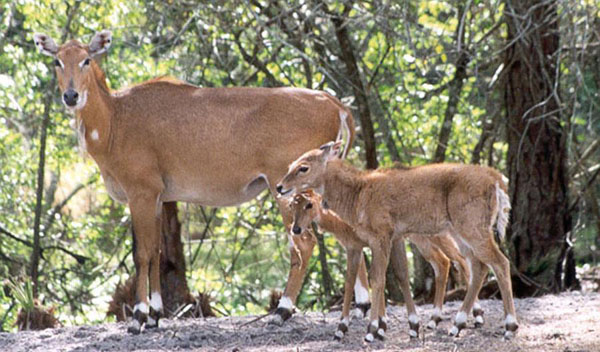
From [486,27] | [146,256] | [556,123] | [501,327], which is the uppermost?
[486,27]

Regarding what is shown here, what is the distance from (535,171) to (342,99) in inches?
111

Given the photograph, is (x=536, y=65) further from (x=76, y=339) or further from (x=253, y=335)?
(x=76, y=339)

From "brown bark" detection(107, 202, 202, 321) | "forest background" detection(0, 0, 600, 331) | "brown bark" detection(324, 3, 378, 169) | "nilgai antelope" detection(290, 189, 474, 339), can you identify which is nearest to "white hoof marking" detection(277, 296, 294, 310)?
"nilgai antelope" detection(290, 189, 474, 339)

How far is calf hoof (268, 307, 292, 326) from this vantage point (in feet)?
29.4

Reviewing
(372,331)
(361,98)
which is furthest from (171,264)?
(372,331)

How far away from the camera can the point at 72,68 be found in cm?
920

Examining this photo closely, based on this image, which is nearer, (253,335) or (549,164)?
(253,335)

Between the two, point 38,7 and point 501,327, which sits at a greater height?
point 38,7

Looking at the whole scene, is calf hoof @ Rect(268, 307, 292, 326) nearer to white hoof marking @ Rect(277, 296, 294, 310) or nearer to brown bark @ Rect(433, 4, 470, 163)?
white hoof marking @ Rect(277, 296, 294, 310)

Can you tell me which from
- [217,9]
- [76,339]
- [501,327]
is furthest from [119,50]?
[501,327]

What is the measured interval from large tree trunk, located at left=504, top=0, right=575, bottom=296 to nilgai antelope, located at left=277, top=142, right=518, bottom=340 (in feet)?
12.5

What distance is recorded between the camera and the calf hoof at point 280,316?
8953 mm

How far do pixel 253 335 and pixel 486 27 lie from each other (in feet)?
20.3

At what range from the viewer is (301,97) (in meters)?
9.64
